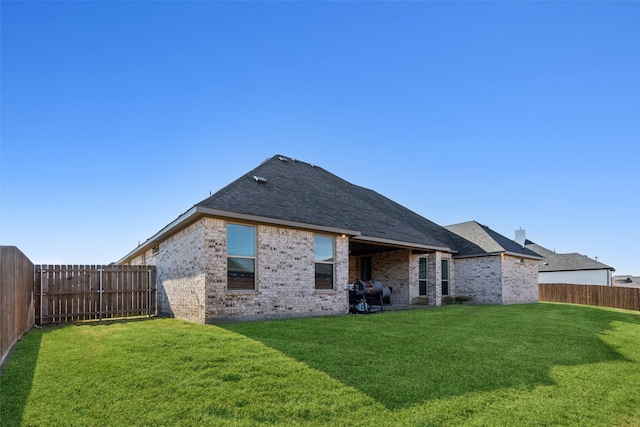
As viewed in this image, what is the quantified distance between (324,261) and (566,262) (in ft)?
108

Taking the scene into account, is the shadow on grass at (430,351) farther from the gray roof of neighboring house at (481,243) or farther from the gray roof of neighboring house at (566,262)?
the gray roof of neighboring house at (566,262)

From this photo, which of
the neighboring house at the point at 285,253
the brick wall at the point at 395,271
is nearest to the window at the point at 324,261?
the neighboring house at the point at 285,253

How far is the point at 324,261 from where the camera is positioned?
493 inches

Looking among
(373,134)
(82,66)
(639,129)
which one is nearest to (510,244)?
(639,129)

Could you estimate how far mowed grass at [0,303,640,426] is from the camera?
4.11 meters

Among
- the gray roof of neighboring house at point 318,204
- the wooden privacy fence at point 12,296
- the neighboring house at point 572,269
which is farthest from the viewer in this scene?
the neighboring house at point 572,269

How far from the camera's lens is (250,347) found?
6605 mm

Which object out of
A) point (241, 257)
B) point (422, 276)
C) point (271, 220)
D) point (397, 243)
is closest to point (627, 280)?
point (422, 276)

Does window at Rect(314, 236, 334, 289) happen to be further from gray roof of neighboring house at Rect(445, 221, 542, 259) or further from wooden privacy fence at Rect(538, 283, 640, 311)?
wooden privacy fence at Rect(538, 283, 640, 311)

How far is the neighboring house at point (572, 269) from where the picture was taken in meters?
34.1

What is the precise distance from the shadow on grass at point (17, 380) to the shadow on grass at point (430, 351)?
11.5ft

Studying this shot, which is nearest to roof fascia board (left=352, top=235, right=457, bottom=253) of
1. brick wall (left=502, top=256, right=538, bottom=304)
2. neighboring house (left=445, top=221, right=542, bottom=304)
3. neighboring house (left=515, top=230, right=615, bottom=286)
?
neighboring house (left=445, top=221, right=542, bottom=304)

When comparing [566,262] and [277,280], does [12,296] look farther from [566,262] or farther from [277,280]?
[566,262]

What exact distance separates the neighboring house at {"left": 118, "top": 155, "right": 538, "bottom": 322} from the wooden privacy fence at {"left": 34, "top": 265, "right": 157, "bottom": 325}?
2.36 feet
